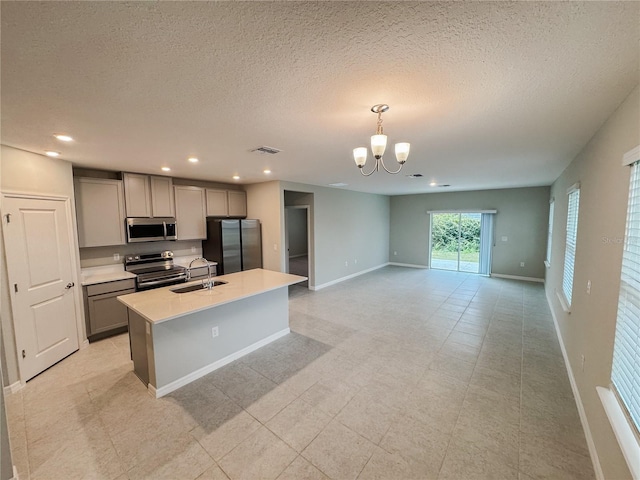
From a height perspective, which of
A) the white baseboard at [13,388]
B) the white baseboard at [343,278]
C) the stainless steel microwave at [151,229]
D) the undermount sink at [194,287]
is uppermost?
the stainless steel microwave at [151,229]

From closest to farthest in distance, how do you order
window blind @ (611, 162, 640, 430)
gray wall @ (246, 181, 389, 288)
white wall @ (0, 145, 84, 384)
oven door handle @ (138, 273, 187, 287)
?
1. window blind @ (611, 162, 640, 430)
2. white wall @ (0, 145, 84, 384)
3. oven door handle @ (138, 273, 187, 287)
4. gray wall @ (246, 181, 389, 288)

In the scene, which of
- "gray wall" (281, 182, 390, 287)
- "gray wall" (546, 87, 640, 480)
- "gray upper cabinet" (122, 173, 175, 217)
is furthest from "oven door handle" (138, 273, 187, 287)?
"gray wall" (546, 87, 640, 480)

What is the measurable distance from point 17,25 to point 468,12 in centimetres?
176

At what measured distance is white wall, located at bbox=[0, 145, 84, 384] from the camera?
2.57 meters

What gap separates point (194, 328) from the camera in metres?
2.74

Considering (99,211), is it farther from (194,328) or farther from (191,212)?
(194,328)

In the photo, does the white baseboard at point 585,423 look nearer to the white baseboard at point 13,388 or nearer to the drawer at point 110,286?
the white baseboard at point 13,388

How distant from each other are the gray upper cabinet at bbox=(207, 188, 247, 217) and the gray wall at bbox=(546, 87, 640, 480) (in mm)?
5544

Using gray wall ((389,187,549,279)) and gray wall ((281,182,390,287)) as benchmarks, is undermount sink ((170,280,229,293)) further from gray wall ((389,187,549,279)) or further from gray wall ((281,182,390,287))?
gray wall ((389,187,549,279))

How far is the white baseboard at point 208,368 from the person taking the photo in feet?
8.21

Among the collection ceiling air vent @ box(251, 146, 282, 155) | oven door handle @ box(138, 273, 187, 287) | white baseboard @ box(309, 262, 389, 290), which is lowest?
white baseboard @ box(309, 262, 389, 290)

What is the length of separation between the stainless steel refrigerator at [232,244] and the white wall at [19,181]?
2180mm

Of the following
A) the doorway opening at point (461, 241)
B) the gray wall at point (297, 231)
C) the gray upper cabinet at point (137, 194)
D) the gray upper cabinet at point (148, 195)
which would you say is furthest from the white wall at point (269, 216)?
the doorway opening at point (461, 241)

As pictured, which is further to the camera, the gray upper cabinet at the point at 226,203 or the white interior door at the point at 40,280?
the gray upper cabinet at the point at 226,203
